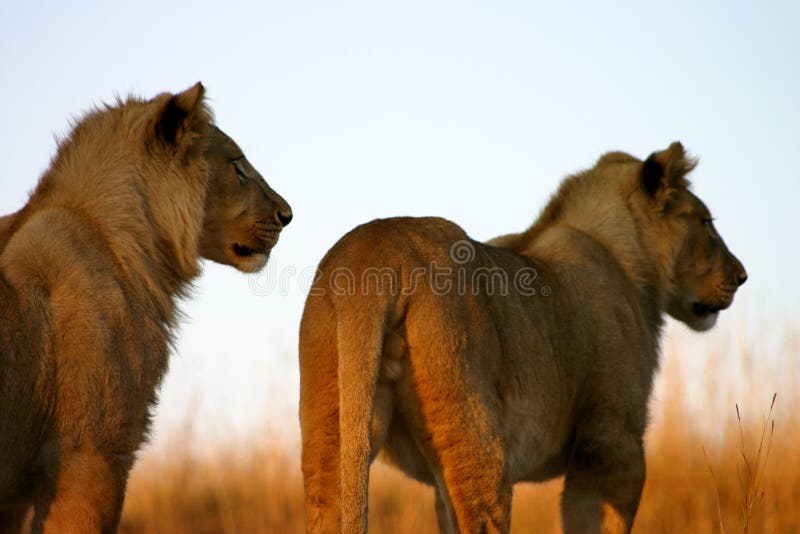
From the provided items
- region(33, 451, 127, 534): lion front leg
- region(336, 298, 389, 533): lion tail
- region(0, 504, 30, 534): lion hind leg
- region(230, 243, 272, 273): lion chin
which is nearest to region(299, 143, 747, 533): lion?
region(336, 298, 389, 533): lion tail

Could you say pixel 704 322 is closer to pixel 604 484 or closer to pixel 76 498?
pixel 604 484

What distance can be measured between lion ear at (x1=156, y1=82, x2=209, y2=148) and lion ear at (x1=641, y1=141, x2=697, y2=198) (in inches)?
100

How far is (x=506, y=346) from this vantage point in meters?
4.51

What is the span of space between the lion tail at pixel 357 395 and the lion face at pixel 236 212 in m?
0.94

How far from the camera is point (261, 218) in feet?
15.8

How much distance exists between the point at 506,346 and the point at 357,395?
89 cm

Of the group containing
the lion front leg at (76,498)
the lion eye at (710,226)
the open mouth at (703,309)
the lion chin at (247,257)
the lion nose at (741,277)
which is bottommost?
the lion front leg at (76,498)

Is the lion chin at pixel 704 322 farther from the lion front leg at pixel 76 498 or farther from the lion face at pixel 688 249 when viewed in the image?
the lion front leg at pixel 76 498

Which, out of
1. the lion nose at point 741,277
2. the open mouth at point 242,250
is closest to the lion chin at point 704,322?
the lion nose at point 741,277

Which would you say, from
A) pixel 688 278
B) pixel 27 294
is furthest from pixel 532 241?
pixel 27 294

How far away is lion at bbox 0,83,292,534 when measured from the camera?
381 centimetres

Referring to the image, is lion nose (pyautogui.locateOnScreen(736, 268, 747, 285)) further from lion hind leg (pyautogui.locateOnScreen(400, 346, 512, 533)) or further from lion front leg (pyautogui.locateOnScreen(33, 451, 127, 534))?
lion front leg (pyautogui.locateOnScreen(33, 451, 127, 534))

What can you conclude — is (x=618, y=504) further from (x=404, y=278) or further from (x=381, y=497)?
(x=381, y=497)

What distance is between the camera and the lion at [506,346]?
4.04 meters
